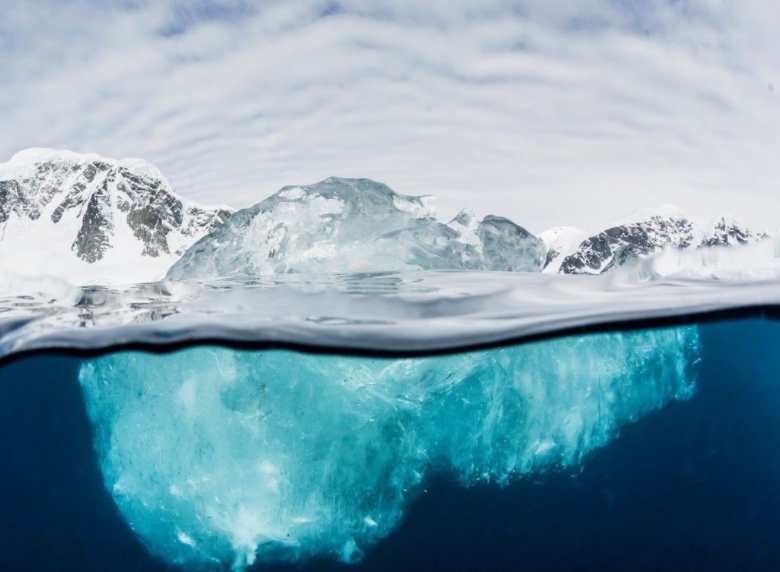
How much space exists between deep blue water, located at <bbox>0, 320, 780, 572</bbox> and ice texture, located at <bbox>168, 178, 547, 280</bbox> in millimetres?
3252

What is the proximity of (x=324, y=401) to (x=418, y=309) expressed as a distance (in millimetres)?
1772

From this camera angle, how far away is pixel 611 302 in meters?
7.21

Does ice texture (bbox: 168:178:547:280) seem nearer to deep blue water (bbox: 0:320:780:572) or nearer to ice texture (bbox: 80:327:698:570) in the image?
ice texture (bbox: 80:327:698:570)

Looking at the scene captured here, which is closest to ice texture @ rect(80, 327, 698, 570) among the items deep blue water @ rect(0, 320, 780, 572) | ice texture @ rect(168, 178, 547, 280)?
deep blue water @ rect(0, 320, 780, 572)

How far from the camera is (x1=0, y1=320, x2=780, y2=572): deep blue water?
24.3 ft

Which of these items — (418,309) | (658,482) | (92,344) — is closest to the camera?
(418,309)

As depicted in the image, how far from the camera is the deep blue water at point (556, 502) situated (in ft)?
24.3

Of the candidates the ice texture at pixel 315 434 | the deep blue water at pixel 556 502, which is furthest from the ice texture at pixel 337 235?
the deep blue water at pixel 556 502

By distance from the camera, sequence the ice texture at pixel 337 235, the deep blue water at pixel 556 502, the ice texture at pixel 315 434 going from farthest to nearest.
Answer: the ice texture at pixel 337 235
the deep blue water at pixel 556 502
the ice texture at pixel 315 434

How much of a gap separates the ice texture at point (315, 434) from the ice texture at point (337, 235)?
2479 millimetres

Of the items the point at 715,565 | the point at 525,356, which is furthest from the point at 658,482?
the point at 525,356

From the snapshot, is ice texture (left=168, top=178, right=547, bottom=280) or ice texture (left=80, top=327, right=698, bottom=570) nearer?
ice texture (left=80, top=327, right=698, bottom=570)

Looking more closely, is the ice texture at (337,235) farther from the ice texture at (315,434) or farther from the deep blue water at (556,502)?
the deep blue water at (556,502)

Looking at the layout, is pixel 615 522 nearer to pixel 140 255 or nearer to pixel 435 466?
pixel 435 466
